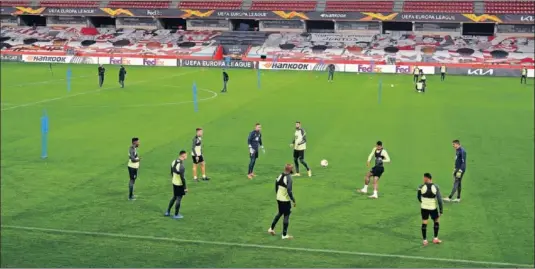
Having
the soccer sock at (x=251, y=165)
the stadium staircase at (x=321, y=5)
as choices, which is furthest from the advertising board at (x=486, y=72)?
the soccer sock at (x=251, y=165)

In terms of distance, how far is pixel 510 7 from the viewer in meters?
72.7

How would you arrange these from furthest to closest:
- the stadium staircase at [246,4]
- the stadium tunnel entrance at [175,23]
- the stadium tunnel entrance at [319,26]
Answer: the stadium tunnel entrance at [175,23] → the stadium tunnel entrance at [319,26] → the stadium staircase at [246,4]

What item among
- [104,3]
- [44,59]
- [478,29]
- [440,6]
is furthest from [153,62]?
[478,29]

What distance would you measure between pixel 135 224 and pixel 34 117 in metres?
18.8

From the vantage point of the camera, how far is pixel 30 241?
14.7m

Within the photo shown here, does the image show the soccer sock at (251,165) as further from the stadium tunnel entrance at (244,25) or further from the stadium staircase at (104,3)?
the stadium staircase at (104,3)

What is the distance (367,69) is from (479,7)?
19087 mm

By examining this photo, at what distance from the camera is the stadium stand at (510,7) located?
71.8 meters

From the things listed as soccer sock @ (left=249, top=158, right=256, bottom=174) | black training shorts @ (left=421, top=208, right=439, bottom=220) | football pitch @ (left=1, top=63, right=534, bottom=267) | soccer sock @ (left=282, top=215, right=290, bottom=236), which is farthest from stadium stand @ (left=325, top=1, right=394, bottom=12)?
soccer sock @ (left=282, top=215, right=290, bottom=236)

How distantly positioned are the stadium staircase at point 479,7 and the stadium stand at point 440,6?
0.40 metres

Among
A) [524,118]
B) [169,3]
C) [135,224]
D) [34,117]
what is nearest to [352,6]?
[169,3]

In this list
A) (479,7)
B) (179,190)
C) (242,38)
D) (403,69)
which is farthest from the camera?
(242,38)

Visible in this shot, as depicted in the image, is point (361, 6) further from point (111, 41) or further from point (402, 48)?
point (111, 41)

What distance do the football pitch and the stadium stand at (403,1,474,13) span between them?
1356 inches
